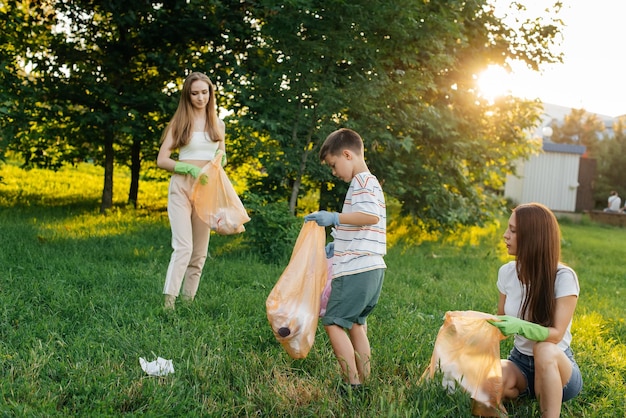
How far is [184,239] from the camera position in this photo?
→ 15.1 ft

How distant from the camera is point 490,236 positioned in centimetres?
1191

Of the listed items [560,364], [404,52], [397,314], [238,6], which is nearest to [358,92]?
[404,52]

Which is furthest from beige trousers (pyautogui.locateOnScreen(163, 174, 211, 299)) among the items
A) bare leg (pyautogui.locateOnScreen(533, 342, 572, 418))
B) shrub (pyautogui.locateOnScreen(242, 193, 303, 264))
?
bare leg (pyautogui.locateOnScreen(533, 342, 572, 418))

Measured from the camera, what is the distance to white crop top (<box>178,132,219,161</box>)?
186 inches

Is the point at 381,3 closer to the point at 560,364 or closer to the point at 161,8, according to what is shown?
the point at 161,8

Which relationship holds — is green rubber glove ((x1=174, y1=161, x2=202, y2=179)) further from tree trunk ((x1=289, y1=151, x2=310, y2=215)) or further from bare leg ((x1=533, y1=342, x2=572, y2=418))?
tree trunk ((x1=289, y1=151, x2=310, y2=215))

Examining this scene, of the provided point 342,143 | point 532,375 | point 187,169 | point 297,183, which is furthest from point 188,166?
point 297,183

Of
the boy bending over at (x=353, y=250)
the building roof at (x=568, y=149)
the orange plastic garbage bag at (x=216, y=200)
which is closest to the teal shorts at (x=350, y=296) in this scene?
the boy bending over at (x=353, y=250)

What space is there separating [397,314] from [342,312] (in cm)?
180

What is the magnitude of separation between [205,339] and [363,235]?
49.8 inches

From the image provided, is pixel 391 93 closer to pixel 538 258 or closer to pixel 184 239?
pixel 184 239

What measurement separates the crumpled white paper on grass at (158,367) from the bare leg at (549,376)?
1.88 m

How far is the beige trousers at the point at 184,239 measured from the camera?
4.53 metres

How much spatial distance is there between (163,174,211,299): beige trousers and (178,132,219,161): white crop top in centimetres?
18
